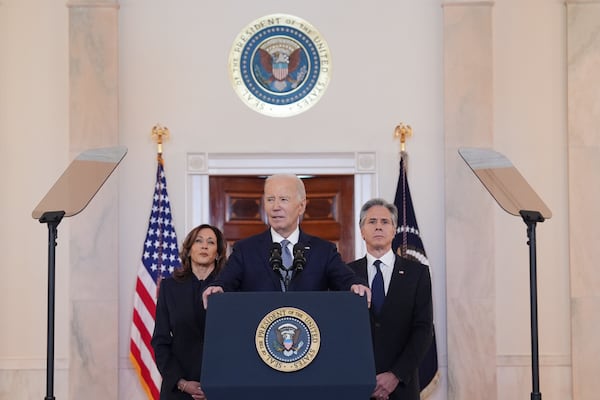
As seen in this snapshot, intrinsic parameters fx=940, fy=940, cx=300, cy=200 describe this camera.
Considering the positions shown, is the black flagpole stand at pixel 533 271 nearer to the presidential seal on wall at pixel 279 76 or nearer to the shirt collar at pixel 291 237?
the shirt collar at pixel 291 237

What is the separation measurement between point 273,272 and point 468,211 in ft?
12.2

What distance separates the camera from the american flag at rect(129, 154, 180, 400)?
7480 millimetres

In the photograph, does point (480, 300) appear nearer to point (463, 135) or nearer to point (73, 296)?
point (463, 135)

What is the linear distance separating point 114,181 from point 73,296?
0.98 metres

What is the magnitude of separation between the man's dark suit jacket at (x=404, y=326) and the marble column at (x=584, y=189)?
3.12 metres

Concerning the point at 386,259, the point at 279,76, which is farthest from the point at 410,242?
the point at 386,259

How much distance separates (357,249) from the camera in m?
7.82

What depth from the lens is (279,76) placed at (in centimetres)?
795

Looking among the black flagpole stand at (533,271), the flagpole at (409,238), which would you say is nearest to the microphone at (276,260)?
the black flagpole stand at (533,271)

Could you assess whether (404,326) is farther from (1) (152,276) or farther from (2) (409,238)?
(1) (152,276)

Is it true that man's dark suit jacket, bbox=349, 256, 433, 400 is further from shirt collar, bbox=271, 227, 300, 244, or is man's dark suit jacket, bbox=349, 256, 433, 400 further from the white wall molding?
the white wall molding

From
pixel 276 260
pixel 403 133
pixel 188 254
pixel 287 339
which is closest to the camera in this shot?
pixel 287 339

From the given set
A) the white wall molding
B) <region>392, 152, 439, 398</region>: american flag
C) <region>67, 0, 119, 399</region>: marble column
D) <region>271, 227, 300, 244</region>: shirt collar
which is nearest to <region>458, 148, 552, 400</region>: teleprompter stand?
<region>271, 227, 300, 244</region>: shirt collar

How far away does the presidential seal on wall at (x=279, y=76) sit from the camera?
309 inches
